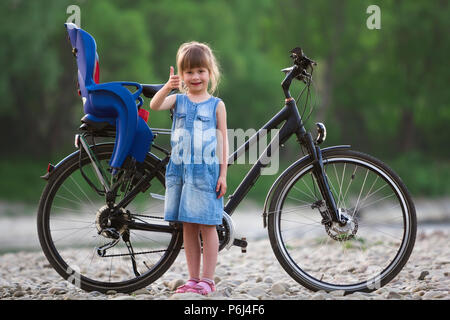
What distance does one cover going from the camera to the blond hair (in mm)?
3471

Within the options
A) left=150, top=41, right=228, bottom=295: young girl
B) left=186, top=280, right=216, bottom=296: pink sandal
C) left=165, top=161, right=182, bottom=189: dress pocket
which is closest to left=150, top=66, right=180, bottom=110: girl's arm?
left=150, top=41, right=228, bottom=295: young girl

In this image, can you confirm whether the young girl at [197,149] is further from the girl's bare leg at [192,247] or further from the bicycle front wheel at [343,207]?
the bicycle front wheel at [343,207]

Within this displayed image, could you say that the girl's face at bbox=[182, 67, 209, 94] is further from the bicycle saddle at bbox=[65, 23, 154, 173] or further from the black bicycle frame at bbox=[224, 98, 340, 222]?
the black bicycle frame at bbox=[224, 98, 340, 222]

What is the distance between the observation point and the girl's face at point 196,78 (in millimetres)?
3498

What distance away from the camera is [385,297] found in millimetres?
3701

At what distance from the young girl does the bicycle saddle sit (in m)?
0.27

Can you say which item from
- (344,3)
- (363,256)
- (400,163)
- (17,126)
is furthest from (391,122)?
(363,256)

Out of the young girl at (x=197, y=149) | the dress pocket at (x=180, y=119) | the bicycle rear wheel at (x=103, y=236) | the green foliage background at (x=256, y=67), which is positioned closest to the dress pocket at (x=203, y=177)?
the young girl at (x=197, y=149)

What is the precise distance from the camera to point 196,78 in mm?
3500

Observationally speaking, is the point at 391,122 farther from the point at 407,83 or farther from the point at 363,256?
the point at 363,256

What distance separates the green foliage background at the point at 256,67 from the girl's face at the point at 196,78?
12.8 meters

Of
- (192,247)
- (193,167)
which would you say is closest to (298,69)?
(193,167)

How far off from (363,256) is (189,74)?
290cm

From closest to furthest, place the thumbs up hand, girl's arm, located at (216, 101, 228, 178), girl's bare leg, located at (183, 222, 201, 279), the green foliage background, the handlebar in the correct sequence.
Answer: the thumbs up hand → girl's arm, located at (216, 101, 228, 178) → girl's bare leg, located at (183, 222, 201, 279) → the handlebar → the green foliage background
